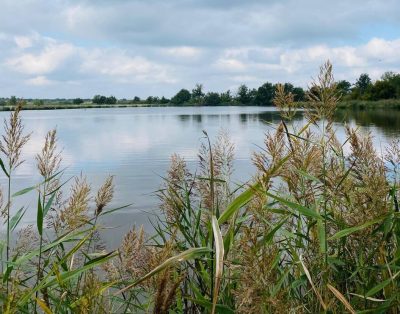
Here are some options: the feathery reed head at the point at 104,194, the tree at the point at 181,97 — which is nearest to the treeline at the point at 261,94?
the tree at the point at 181,97

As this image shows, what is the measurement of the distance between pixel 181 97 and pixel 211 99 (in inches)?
509

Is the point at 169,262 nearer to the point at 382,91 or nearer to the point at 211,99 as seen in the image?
the point at 382,91

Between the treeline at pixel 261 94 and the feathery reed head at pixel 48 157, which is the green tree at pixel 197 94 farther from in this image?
the feathery reed head at pixel 48 157

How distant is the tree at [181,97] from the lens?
164375 millimetres

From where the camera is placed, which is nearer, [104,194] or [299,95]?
[104,194]

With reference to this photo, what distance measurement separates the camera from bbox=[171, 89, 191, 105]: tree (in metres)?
164

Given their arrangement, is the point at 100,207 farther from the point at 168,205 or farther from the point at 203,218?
the point at 203,218

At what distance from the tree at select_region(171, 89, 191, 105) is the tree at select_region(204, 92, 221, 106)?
7.01m

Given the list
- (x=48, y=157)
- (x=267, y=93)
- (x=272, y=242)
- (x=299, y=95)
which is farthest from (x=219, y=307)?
(x=267, y=93)

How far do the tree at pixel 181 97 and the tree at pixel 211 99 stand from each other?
701 centimetres

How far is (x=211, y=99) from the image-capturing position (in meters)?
159

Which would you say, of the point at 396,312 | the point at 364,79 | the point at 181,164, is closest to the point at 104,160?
the point at 181,164

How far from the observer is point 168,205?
3.44m

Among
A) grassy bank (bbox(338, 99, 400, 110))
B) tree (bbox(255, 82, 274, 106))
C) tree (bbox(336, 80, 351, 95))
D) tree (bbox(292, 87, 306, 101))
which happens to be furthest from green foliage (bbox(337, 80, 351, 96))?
grassy bank (bbox(338, 99, 400, 110))
